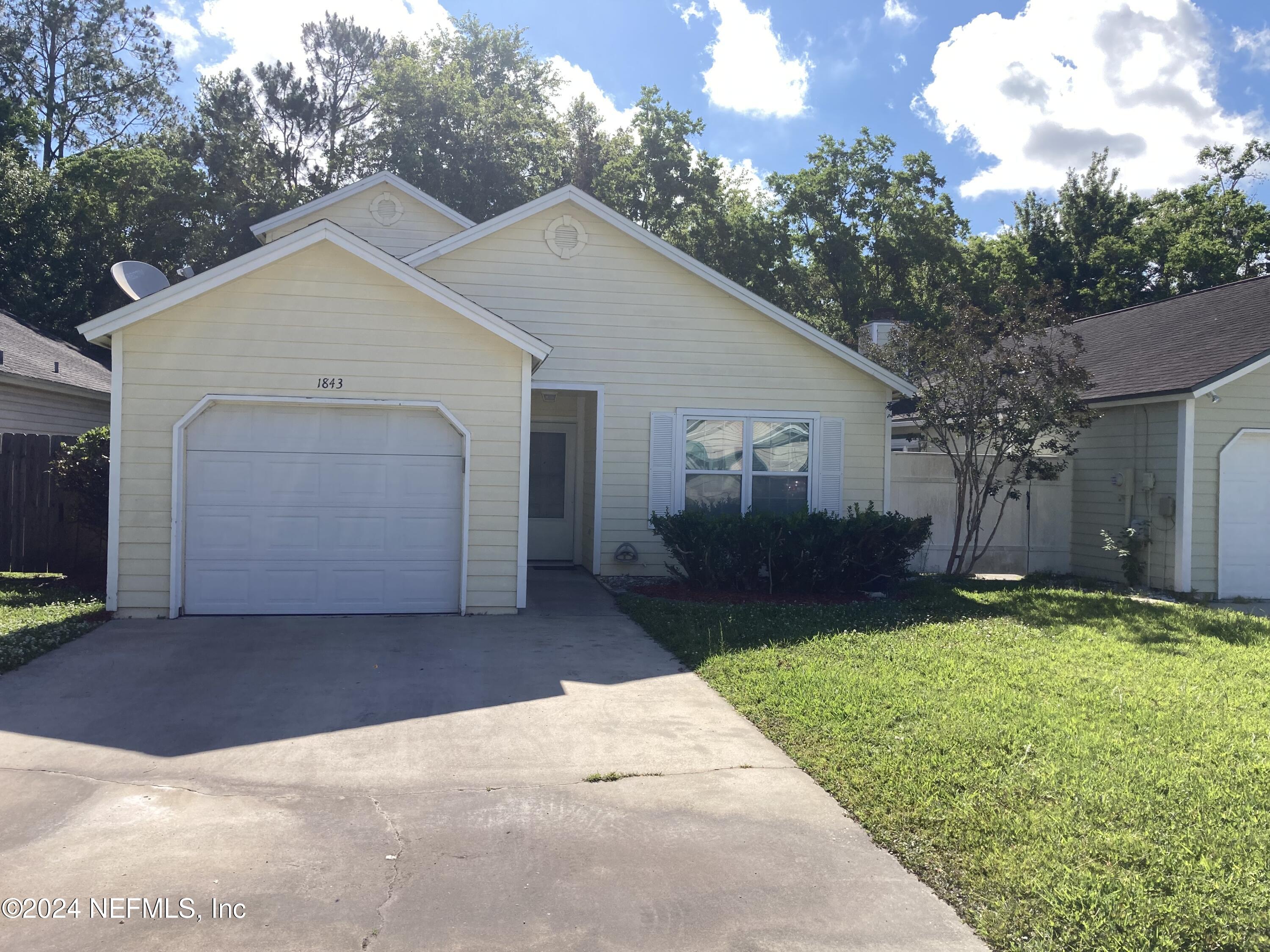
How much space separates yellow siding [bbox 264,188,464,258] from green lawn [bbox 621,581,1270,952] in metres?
9.41

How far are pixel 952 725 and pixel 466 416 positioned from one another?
5.95m

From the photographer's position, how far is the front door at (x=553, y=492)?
15.1 m

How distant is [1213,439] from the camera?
40.8 feet

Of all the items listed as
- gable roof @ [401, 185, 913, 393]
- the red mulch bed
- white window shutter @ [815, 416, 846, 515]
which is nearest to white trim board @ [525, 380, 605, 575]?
the red mulch bed

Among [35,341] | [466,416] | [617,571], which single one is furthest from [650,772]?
[35,341]

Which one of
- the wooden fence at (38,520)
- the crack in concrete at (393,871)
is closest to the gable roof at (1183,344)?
the crack in concrete at (393,871)

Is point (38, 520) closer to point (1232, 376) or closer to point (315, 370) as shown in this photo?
point (315, 370)

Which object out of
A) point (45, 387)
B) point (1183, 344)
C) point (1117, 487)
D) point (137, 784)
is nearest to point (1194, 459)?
point (1117, 487)

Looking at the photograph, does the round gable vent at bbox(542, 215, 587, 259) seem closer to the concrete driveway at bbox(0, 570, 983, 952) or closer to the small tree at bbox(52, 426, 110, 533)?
the small tree at bbox(52, 426, 110, 533)

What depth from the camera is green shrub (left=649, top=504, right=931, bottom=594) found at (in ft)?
38.1

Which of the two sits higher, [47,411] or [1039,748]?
[47,411]

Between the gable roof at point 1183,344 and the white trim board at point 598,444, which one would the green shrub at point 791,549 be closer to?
the white trim board at point 598,444

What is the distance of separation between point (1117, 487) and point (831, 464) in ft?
14.2

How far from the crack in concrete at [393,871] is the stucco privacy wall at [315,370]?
533 centimetres
